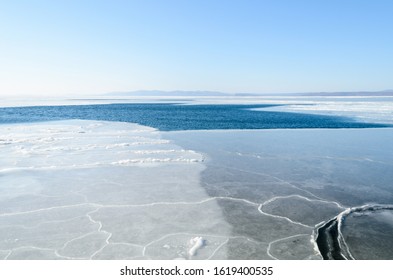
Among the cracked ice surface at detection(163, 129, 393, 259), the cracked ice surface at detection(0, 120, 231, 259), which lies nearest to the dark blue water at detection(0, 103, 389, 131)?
the cracked ice surface at detection(163, 129, 393, 259)

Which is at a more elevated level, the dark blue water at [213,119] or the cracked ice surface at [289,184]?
the dark blue water at [213,119]

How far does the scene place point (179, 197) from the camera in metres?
5.98

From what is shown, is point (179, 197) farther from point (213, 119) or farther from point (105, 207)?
point (213, 119)

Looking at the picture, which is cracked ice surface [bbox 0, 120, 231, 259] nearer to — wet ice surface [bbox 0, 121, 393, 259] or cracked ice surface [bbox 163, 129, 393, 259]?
wet ice surface [bbox 0, 121, 393, 259]

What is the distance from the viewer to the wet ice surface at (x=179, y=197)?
162 inches

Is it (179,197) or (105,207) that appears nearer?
(105,207)

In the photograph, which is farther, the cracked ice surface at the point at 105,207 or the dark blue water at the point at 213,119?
the dark blue water at the point at 213,119

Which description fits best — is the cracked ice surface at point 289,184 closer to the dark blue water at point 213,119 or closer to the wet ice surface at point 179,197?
the wet ice surface at point 179,197

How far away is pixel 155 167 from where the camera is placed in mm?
8227

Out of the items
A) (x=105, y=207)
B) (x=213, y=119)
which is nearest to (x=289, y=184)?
(x=105, y=207)

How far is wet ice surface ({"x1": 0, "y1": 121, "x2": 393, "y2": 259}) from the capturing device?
13.5 ft

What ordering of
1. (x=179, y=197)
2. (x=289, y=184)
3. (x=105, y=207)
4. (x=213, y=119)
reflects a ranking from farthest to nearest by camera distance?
(x=213, y=119) < (x=289, y=184) < (x=179, y=197) < (x=105, y=207)

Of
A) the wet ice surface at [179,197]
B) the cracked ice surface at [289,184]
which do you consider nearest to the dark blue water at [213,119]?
the cracked ice surface at [289,184]

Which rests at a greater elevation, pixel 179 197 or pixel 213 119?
pixel 213 119
